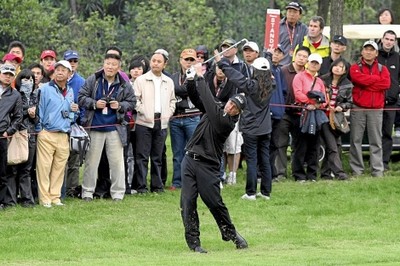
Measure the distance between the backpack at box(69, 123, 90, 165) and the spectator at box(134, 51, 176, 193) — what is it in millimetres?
1305

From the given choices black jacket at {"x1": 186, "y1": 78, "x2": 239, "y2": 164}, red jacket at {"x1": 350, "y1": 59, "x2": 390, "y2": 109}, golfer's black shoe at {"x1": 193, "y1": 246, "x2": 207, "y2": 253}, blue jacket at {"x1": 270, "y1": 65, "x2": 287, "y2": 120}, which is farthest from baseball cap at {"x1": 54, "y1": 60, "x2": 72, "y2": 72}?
red jacket at {"x1": 350, "y1": 59, "x2": 390, "y2": 109}

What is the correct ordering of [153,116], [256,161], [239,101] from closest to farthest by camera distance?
[239,101] < [256,161] < [153,116]

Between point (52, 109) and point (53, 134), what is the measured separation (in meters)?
0.40

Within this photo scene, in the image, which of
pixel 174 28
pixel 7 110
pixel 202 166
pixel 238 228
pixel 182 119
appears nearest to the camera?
pixel 202 166

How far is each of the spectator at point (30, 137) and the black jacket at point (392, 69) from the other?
22.5 feet

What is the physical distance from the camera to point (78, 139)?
730 inches

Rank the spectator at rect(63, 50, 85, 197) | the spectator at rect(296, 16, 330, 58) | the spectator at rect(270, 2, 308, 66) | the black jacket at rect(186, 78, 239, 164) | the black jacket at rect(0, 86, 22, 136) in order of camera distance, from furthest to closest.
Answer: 1. the spectator at rect(270, 2, 308, 66)
2. the spectator at rect(296, 16, 330, 58)
3. the spectator at rect(63, 50, 85, 197)
4. the black jacket at rect(0, 86, 22, 136)
5. the black jacket at rect(186, 78, 239, 164)

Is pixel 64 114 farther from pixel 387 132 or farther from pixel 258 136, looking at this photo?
pixel 387 132

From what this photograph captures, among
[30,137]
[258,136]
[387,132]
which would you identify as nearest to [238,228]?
[258,136]

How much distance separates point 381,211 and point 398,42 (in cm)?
567

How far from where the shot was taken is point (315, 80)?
20969 millimetres

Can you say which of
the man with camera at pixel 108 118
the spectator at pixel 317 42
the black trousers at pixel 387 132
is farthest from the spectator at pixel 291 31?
the man with camera at pixel 108 118

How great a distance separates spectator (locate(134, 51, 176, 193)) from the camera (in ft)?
64.8

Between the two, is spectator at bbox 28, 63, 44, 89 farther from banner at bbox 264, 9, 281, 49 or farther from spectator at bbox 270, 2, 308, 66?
spectator at bbox 270, 2, 308, 66
